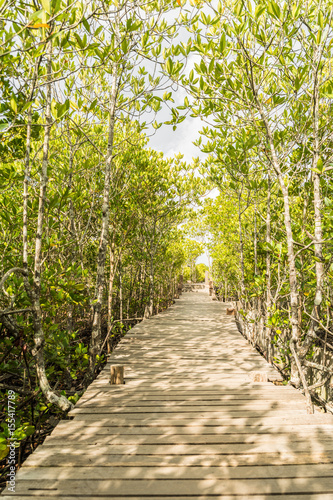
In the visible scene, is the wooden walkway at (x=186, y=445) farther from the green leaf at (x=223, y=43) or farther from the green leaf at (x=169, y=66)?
the green leaf at (x=169, y=66)

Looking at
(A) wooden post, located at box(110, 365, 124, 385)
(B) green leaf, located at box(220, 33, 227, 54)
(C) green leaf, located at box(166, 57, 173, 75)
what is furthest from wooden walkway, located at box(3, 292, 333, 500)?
(C) green leaf, located at box(166, 57, 173, 75)

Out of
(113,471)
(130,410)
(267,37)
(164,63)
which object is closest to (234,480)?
(113,471)

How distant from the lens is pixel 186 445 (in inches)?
98.0

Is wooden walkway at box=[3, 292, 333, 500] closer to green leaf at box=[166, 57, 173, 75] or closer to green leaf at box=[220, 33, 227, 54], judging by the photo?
green leaf at box=[220, 33, 227, 54]

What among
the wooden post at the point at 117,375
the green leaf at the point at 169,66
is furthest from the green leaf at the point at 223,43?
the wooden post at the point at 117,375

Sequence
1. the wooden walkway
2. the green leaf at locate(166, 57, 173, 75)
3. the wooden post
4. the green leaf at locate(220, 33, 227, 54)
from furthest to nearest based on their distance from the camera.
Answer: the green leaf at locate(166, 57, 173, 75), the wooden post, the green leaf at locate(220, 33, 227, 54), the wooden walkway

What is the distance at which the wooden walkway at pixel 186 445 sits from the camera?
6.63ft

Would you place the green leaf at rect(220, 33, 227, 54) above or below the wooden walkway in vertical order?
above

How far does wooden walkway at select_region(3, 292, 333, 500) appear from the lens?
2.02 meters

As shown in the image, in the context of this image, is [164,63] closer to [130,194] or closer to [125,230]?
[130,194]

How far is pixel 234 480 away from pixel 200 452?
14.5 inches

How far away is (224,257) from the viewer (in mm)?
12219

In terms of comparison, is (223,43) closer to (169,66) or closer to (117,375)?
(169,66)

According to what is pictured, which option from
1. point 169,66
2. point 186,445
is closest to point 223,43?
point 169,66
